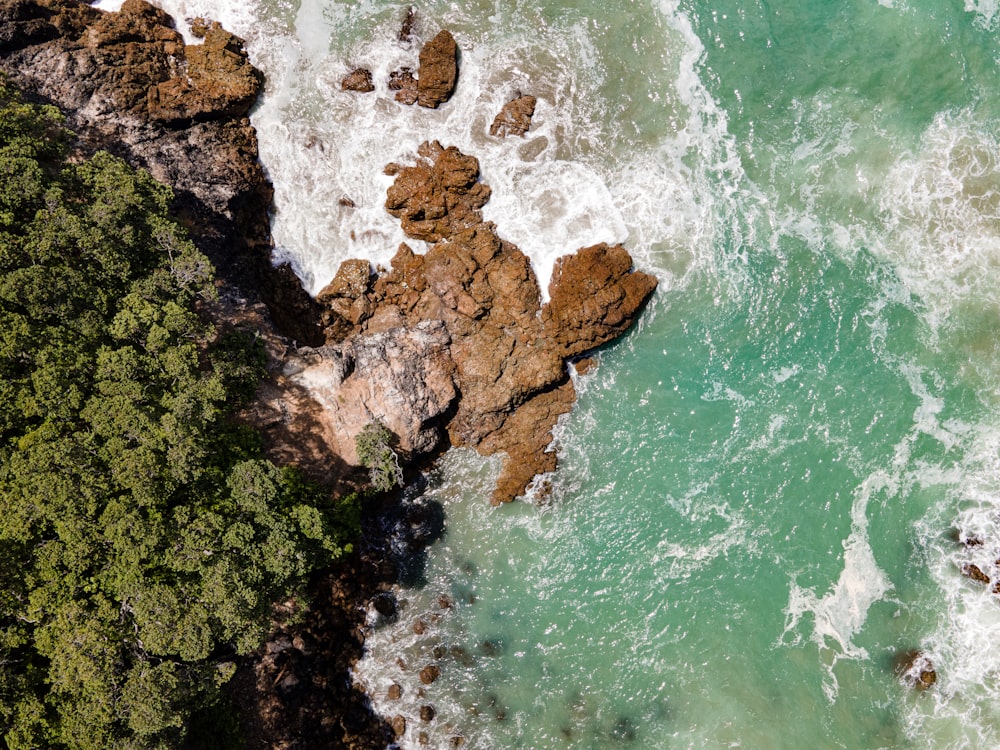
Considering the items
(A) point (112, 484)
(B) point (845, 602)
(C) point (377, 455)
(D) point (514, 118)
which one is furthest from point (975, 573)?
(A) point (112, 484)

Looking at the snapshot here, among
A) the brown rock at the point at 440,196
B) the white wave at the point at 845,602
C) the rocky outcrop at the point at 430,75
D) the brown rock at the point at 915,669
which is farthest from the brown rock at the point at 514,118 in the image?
the brown rock at the point at 915,669

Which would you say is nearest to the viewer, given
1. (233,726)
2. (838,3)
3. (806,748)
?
(233,726)

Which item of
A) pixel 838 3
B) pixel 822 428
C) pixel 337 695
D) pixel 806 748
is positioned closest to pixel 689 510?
pixel 822 428

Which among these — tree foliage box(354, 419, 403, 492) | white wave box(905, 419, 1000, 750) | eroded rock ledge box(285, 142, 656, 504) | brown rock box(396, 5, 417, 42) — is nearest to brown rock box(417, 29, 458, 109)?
brown rock box(396, 5, 417, 42)

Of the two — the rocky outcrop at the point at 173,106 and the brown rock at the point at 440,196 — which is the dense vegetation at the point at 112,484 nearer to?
the rocky outcrop at the point at 173,106

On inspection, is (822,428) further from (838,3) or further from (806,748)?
(838,3)

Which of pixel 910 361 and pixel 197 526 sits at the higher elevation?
pixel 910 361

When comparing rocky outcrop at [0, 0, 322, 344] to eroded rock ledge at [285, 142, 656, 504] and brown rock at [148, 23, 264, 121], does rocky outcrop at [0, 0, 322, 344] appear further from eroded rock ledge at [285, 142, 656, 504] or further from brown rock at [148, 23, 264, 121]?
eroded rock ledge at [285, 142, 656, 504]
